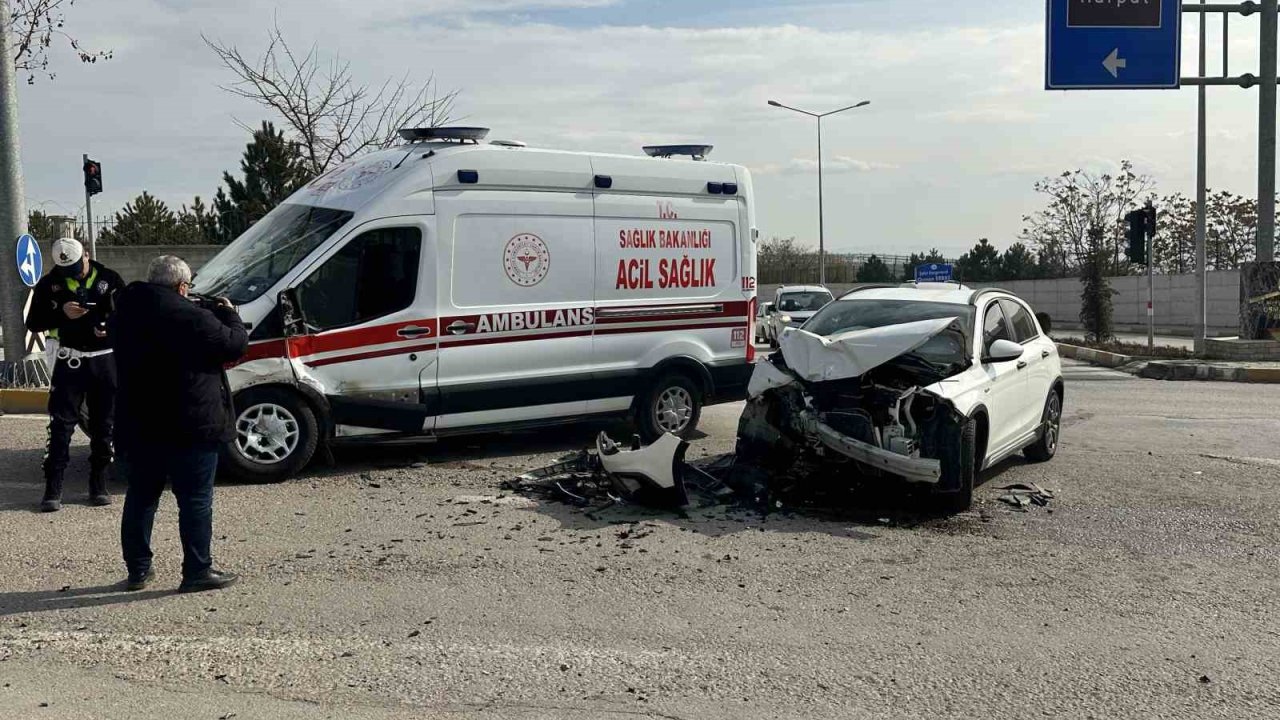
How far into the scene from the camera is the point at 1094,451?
9.61 metres

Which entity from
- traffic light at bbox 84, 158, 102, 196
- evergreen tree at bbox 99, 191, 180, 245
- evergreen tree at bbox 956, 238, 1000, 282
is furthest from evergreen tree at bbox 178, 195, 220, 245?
evergreen tree at bbox 956, 238, 1000, 282

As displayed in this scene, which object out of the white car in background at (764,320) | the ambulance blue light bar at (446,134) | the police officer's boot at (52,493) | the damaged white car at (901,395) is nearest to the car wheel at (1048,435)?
the damaged white car at (901,395)

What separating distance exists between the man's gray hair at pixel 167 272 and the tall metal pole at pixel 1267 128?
19.3 m

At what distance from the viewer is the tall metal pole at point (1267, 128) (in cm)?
1872

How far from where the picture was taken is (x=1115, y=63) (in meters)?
18.4

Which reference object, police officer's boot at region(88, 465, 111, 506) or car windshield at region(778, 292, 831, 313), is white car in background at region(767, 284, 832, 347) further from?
police officer's boot at region(88, 465, 111, 506)

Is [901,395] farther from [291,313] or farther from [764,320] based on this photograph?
[764,320]

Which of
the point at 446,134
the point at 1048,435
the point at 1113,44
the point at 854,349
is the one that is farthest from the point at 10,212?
the point at 1113,44

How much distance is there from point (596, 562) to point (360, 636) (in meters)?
1.55

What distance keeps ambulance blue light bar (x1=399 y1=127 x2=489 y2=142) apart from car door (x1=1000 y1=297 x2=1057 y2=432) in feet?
14.8

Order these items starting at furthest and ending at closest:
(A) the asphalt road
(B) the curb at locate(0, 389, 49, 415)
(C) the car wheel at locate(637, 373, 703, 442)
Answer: (B) the curb at locate(0, 389, 49, 415) < (C) the car wheel at locate(637, 373, 703, 442) < (A) the asphalt road

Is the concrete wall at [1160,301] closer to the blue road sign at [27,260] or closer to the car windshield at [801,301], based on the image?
the car windshield at [801,301]

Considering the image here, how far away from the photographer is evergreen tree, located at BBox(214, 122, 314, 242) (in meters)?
29.4

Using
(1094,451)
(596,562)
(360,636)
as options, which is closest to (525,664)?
(360,636)
